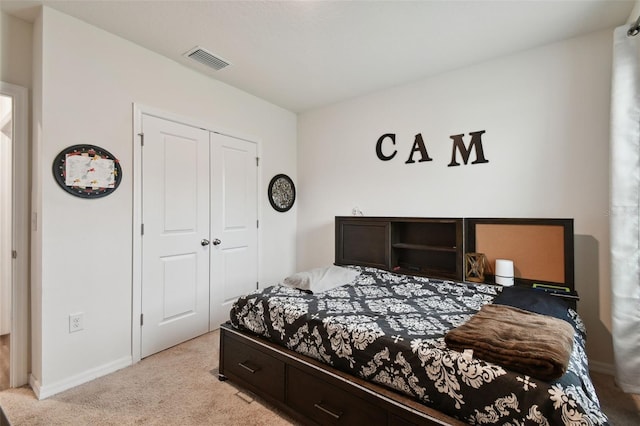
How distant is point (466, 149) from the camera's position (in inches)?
113

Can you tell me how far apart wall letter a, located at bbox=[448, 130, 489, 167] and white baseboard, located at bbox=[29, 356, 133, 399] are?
3.39 meters

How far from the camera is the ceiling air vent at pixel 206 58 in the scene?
8.56 ft

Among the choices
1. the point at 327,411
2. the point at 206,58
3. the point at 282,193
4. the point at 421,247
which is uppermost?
the point at 206,58

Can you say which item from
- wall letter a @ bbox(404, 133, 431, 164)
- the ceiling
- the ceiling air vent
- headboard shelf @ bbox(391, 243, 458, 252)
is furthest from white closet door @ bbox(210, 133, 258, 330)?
wall letter a @ bbox(404, 133, 431, 164)

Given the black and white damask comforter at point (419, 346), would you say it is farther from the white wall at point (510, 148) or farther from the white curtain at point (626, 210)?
the white wall at point (510, 148)

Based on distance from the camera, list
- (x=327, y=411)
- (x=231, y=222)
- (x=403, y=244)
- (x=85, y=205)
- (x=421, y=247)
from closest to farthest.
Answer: (x=327, y=411) < (x=85, y=205) < (x=421, y=247) < (x=403, y=244) < (x=231, y=222)

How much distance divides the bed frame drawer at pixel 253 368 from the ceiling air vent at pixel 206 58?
2373 millimetres

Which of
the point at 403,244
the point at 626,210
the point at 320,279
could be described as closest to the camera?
the point at 626,210

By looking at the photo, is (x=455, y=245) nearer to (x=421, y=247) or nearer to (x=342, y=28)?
(x=421, y=247)

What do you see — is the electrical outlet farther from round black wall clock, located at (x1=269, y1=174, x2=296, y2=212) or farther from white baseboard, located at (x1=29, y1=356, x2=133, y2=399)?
round black wall clock, located at (x1=269, y1=174, x2=296, y2=212)

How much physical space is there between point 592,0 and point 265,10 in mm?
2200

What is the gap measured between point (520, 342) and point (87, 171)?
2.90m

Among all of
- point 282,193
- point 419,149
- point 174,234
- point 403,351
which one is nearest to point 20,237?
point 174,234

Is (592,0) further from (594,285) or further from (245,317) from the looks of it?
(245,317)
